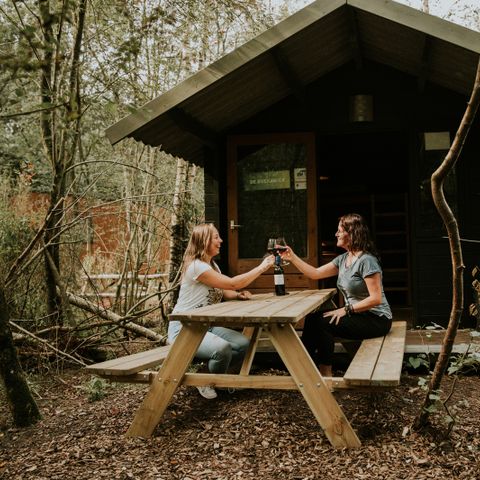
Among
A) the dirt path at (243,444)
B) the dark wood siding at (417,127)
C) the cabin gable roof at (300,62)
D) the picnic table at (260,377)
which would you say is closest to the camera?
the dirt path at (243,444)

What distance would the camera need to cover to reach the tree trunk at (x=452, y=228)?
2717 mm

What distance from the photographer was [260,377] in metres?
3.69

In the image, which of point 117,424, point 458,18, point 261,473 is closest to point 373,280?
point 261,473

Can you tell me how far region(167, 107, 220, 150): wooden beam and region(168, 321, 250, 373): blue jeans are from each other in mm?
2167

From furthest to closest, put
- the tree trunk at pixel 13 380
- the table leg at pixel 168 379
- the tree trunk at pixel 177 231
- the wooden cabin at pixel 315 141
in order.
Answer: the tree trunk at pixel 177 231 < the wooden cabin at pixel 315 141 < the tree trunk at pixel 13 380 < the table leg at pixel 168 379

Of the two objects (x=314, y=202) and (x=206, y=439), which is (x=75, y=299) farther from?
(x=206, y=439)

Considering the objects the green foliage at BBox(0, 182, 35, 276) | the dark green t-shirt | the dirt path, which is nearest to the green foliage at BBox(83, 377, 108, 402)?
the dirt path

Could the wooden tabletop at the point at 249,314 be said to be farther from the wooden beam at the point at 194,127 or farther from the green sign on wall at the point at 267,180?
the green sign on wall at the point at 267,180

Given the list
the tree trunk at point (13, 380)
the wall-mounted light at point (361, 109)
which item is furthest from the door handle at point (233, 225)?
the tree trunk at point (13, 380)

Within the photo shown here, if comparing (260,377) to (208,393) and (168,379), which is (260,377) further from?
(208,393)

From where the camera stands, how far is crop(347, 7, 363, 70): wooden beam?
18.4 feet

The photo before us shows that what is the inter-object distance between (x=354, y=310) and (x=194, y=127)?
2.61m

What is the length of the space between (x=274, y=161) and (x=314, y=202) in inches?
25.5

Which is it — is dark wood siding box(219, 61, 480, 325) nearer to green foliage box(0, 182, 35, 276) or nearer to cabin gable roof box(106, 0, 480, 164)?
cabin gable roof box(106, 0, 480, 164)
